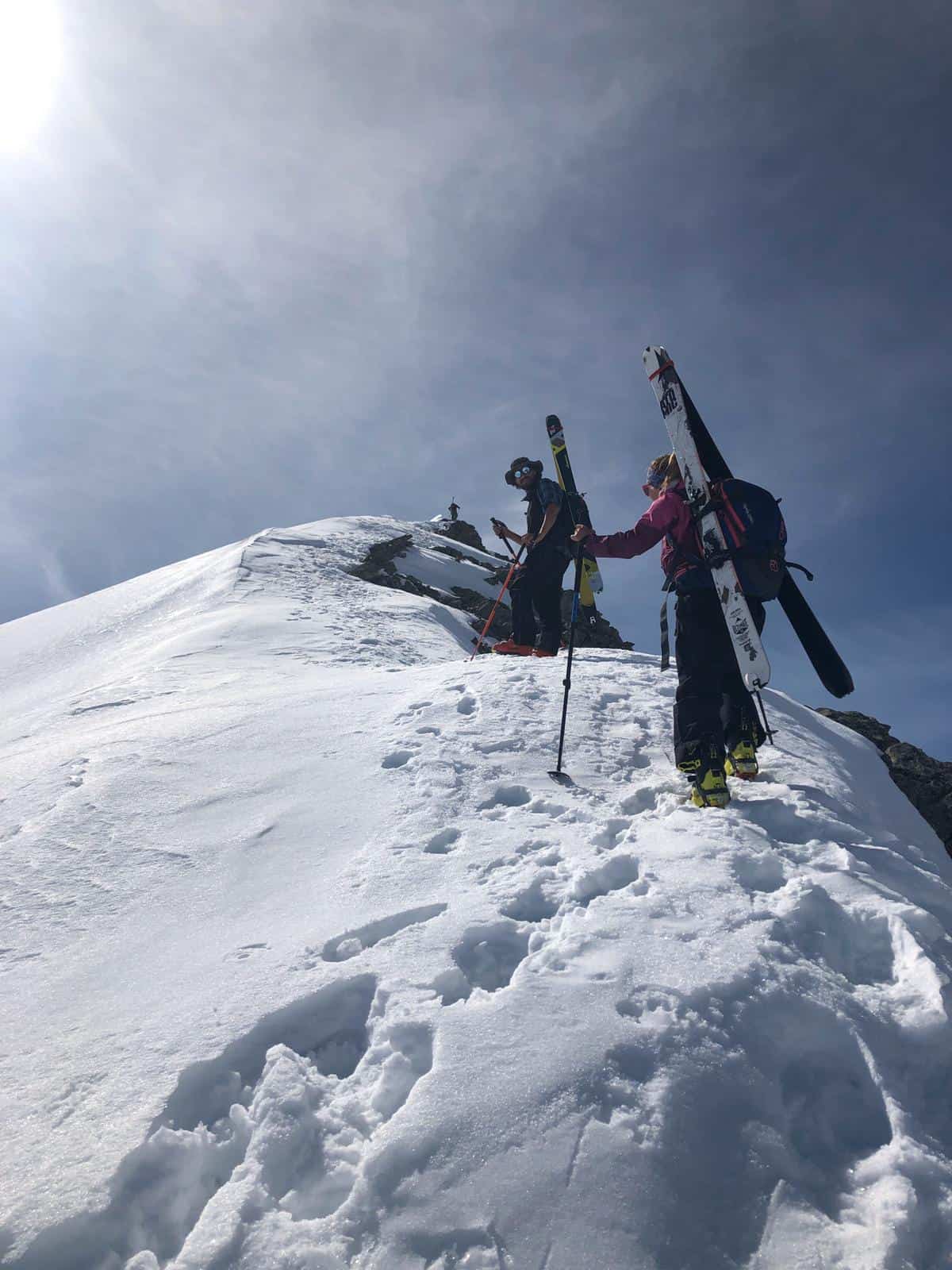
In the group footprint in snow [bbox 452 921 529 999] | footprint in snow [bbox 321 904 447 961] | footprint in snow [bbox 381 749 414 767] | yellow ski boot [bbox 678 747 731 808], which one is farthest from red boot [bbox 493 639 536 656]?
footprint in snow [bbox 452 921 529 999]

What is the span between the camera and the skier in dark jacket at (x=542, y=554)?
28.7ft

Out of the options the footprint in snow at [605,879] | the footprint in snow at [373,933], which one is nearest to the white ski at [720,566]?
the footprint in snow at [605,879]

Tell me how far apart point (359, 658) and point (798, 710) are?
580 cm

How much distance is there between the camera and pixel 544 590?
8.91 meters

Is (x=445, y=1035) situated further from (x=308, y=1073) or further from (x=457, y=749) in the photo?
(x=457, y=749)

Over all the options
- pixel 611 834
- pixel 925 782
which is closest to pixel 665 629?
pixel 611 834

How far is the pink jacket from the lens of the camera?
15.6ft

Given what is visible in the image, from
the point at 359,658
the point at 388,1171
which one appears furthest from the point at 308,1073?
the point at 359,658

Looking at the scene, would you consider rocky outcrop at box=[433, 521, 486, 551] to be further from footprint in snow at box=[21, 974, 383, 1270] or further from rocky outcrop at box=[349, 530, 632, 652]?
footprint in snow at box=[21, 974, 383, 1270]

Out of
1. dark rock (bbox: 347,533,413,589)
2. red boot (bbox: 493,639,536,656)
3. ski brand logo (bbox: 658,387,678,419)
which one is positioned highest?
dark rock (bbox: 347,533,413,589)

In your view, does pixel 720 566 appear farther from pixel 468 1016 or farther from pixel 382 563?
pixel 382 563

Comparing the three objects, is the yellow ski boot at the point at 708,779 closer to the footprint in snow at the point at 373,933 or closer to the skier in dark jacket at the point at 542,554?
the footprint in snow at the point at 373,933

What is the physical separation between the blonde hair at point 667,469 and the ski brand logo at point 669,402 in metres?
0.33

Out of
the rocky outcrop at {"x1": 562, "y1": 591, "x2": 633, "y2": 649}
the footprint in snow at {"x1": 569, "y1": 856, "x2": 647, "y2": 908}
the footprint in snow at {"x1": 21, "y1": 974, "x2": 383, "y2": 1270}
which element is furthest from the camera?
the rocky outcrop at {"x1": 562, "y1": 591, "x2": 633, "y2": 649}
